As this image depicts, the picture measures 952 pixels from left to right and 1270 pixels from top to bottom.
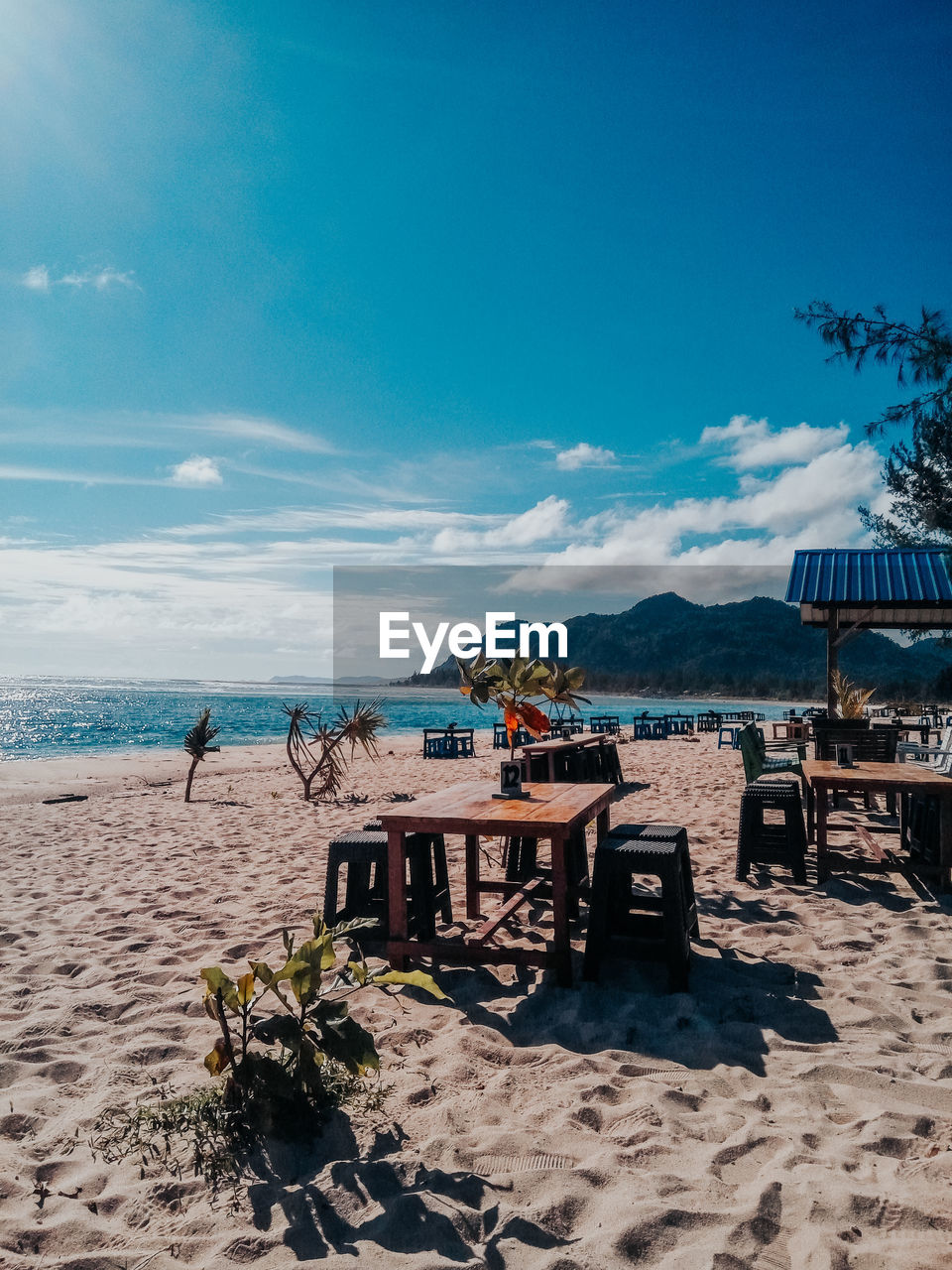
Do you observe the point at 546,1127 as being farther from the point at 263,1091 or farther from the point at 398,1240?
the point at 263,1091

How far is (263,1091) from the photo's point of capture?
7.19 feet

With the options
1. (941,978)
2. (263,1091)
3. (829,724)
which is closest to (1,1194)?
(263,1091)

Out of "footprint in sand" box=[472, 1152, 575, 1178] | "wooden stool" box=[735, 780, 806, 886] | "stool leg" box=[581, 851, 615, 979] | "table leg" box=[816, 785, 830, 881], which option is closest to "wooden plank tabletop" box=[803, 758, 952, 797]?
"table leg" box=[816, 785, 830, 881]

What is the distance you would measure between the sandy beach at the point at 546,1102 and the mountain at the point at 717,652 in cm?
6726

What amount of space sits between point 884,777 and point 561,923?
272 cm

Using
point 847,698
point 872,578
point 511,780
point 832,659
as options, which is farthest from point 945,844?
point 832,659

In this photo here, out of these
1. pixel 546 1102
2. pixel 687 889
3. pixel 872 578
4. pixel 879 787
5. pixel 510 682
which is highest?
pixel 872 578

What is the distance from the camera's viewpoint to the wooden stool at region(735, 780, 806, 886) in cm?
489

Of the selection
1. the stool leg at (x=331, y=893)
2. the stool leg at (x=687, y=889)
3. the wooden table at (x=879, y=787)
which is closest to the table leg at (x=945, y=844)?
the wooden table at (x=879, y=787)

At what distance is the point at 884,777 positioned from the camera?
15.7 ft

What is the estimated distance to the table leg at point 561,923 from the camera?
3176 millimetres

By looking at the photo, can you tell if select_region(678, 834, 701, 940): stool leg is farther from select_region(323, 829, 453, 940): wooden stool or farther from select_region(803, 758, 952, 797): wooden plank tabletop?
select_region(803, 758, 952, 797): wooden plank tabletop

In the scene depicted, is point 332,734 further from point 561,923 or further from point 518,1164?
point 518,1164

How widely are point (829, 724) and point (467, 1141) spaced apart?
6608 millimetres
